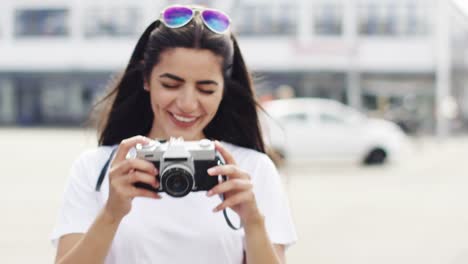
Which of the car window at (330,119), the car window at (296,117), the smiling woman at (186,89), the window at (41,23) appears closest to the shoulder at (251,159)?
the smiling woman at (186,89)

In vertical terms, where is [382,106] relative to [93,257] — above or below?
below

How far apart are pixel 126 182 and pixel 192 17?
548 mm

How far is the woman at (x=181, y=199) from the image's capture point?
6.12 ft

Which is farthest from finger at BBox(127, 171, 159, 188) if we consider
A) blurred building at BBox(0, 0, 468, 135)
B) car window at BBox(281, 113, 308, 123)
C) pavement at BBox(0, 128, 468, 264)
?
blurred building at BBox(0, 0, 468, 135)

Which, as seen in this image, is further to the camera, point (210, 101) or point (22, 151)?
point (22, 151)

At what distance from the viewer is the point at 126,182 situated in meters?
1.80

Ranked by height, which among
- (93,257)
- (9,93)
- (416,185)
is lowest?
(9,93)

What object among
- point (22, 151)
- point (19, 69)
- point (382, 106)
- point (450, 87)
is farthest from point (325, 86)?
point (22, 151)

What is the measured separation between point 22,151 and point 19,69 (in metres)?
21.6

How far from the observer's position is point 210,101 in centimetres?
206

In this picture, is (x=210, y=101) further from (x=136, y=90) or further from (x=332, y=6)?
(x=332, y=6)

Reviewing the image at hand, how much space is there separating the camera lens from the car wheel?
1490cm

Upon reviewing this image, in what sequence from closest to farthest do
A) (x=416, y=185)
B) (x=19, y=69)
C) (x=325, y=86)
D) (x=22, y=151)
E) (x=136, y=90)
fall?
(x=136, y=90)
(x=416, y=185)
(x=22, y=151)
(x=325, y=86)
(x=19, y=69)

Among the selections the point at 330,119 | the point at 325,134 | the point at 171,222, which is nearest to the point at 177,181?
the point at 171,222
